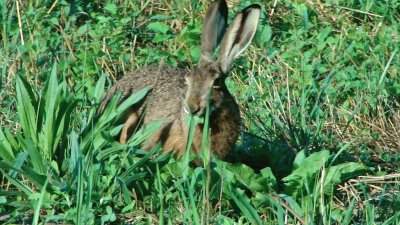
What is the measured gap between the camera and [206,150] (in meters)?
5.30

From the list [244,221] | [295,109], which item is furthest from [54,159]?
[295,109]

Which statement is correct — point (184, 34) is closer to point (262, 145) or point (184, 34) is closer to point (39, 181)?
point (262, 145)

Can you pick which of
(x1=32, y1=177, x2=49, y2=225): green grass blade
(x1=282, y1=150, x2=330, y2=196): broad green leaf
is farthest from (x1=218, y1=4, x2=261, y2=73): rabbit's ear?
(x1=32, y1=177, x2=49, y2=225): green grass blade

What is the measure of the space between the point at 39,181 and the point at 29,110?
1.65 feet

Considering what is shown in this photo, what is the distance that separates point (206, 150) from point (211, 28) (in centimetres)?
98

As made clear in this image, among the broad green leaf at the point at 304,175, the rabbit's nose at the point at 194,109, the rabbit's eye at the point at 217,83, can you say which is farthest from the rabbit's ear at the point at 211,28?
the broad green leaf at the point at 304,175

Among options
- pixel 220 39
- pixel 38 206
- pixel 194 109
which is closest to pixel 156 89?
pixel 220 39

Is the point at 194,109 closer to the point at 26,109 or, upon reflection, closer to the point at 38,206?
the point at 26,109

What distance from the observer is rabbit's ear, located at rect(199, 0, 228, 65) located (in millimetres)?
5961

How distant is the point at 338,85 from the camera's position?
22.8 feet

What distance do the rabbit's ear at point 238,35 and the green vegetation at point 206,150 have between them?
54cm

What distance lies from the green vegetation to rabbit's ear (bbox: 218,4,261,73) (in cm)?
54

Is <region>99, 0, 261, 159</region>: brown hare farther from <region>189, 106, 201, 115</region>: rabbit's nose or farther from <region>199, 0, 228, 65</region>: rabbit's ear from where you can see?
<region>189, 106, 201, 115</region>: rabbit's nose

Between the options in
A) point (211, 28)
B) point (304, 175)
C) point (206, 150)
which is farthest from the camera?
point (211, 28)
